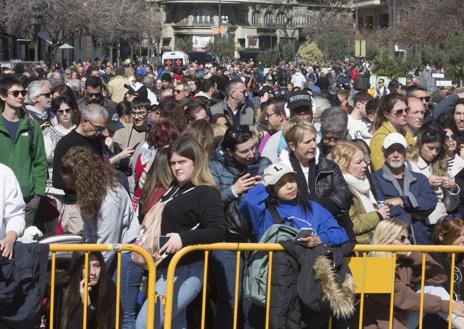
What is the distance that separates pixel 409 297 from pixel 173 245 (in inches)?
71.7

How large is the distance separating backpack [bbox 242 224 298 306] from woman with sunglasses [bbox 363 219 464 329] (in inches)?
30.0

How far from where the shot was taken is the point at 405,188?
8383 millimetres

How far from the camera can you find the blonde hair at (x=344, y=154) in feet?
26.3

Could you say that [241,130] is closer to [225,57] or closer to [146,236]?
[146,236]

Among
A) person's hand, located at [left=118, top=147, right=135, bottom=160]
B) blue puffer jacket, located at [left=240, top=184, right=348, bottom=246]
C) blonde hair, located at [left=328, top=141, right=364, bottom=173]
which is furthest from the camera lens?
person's hand, located at [left=118, top=147, right=135, bottom=160]

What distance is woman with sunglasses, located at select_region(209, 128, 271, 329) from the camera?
22.9 feet

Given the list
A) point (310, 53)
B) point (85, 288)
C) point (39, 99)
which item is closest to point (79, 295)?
point (85, 288)

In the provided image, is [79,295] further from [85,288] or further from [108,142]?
[108,142]

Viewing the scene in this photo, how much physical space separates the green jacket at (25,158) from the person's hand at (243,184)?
2266mm

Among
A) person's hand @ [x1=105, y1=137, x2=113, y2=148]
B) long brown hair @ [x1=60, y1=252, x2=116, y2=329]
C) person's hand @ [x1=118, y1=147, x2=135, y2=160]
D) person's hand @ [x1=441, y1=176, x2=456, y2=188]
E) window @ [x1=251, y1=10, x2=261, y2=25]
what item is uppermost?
window @ [x1=251, y1=10, x2=261, y2=25]

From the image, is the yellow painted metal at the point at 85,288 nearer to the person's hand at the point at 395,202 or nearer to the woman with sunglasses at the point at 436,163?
the person's hand at the point at 395,202

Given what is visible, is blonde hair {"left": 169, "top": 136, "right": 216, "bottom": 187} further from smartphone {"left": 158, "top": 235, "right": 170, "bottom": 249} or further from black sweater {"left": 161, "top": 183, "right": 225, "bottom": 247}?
smartphone {"left": 158, "top": 235, "right": 170, "bottom": 249}

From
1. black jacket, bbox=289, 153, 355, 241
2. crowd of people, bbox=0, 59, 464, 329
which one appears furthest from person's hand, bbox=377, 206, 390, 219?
black jacket, bbox=289, 153, 355, 241

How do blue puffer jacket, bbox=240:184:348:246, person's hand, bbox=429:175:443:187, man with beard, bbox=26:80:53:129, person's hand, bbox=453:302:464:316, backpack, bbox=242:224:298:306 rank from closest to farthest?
backpack, bbox=242:224:298:306 < blue puffer jacket, bbox=240:184:348:246 < person's hand, bbox=453:302:464:316 < person's hand, bbox=429:175:443:187 < man with beard, bbox=26:80:53:129
